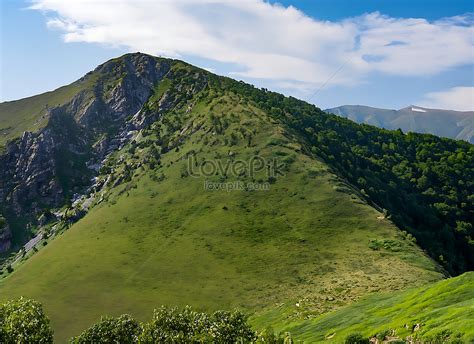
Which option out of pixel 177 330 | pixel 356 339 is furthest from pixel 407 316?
pixel 177 330

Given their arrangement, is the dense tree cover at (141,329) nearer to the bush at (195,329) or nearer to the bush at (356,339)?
the bush at (195,329)

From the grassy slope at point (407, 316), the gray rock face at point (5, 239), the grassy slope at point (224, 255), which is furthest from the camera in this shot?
the gray rock face at point (5, 239)

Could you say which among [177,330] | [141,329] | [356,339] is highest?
[356,339]

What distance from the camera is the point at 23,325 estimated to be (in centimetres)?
5184

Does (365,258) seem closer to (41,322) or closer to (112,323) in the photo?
(112,323)

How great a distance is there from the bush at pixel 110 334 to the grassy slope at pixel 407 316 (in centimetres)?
2368

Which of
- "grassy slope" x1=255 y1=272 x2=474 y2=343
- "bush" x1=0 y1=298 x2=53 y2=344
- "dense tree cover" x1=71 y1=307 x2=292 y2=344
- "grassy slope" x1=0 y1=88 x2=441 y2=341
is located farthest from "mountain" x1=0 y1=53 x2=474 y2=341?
"bush" x1=0 y1=298 x2=53 y2=344

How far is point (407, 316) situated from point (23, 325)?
46.9 meters

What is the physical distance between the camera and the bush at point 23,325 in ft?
166

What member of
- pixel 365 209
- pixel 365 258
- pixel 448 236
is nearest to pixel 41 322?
pixel 365 258

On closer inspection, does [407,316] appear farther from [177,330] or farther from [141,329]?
[141,329]

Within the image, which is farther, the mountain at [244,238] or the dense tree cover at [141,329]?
the mountain at [244,238]

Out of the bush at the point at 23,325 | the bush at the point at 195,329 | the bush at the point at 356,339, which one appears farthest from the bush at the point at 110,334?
the bush at the point at 356,339

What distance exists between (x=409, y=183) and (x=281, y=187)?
91.0 meters
